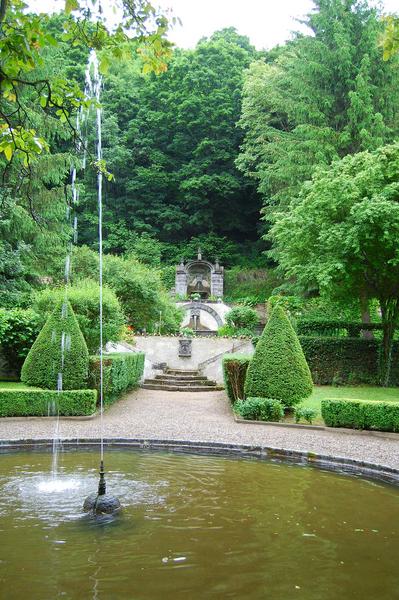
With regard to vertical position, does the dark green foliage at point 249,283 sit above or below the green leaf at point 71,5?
above

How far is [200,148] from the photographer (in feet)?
142

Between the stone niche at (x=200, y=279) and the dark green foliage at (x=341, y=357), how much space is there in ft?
68.5

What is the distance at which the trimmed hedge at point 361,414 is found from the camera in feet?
33.8

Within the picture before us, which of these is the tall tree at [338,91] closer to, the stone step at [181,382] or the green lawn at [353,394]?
the green lawn at [353,394]

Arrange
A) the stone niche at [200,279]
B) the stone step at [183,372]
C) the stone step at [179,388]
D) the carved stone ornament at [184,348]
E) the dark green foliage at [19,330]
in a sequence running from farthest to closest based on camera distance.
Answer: the stone niche at [200,279] → the carved stone ornament at [184,348] → the stone step at [183,372] → the stone step at [179,388] → the dark green foliage at [19,330]

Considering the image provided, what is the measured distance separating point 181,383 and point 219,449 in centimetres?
954

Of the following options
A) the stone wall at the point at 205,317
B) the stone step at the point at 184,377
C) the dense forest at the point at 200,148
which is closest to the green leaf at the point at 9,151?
the dense forest at the point at 200,148

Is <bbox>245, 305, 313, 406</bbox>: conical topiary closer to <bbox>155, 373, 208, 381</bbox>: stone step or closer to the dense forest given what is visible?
the dense forest

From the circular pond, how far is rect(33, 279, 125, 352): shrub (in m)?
7.50

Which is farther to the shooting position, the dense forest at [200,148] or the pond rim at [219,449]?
the pond rim at [219,449]

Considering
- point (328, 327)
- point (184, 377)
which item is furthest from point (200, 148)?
point (184, 377)

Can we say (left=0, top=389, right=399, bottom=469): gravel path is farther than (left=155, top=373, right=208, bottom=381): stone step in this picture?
No

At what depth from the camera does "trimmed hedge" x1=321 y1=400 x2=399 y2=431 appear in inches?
405

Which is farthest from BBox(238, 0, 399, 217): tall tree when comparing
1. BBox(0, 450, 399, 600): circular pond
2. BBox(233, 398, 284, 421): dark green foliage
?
BBox(0, 450, 399, 600): circular pond
